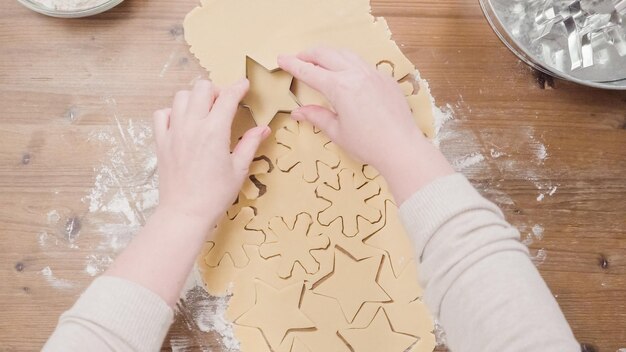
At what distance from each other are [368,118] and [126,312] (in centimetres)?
35

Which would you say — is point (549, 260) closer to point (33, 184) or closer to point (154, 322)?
point (154, 322)

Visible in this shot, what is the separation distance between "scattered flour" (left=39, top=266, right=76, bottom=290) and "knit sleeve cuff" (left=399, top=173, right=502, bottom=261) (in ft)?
1.39

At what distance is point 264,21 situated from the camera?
0.78 metres

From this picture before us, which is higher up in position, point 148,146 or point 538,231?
point 538,231

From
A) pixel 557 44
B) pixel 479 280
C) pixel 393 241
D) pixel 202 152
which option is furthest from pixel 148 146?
pixel 557 44

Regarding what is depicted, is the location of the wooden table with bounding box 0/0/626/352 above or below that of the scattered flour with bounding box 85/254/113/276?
above

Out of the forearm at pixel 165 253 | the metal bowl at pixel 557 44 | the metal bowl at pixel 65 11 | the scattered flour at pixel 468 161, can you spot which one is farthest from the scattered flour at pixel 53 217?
the metal bowl at pixel 557 44

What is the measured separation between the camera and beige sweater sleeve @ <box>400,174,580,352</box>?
1.81ft

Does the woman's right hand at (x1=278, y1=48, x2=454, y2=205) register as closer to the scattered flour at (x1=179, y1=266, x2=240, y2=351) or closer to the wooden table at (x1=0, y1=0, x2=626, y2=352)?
the wooden table at (x1=0, y1=0, x2=626, y2=352)

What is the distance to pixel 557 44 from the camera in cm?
75

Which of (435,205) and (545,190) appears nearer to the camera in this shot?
(435,205)

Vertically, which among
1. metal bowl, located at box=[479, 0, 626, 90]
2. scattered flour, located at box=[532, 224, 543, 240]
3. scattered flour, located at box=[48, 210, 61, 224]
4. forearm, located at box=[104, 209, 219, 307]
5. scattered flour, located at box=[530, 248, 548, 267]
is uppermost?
metal bowl, located at box=[479, 0, 626, 90]

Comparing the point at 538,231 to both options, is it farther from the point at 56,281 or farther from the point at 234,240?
the point at 56,281

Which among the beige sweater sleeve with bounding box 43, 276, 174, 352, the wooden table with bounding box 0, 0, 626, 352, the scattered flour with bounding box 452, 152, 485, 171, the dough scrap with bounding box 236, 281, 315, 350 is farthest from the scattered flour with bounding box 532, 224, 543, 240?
the beige sweater sleeve with bounding box 43, 276, 174, 352
